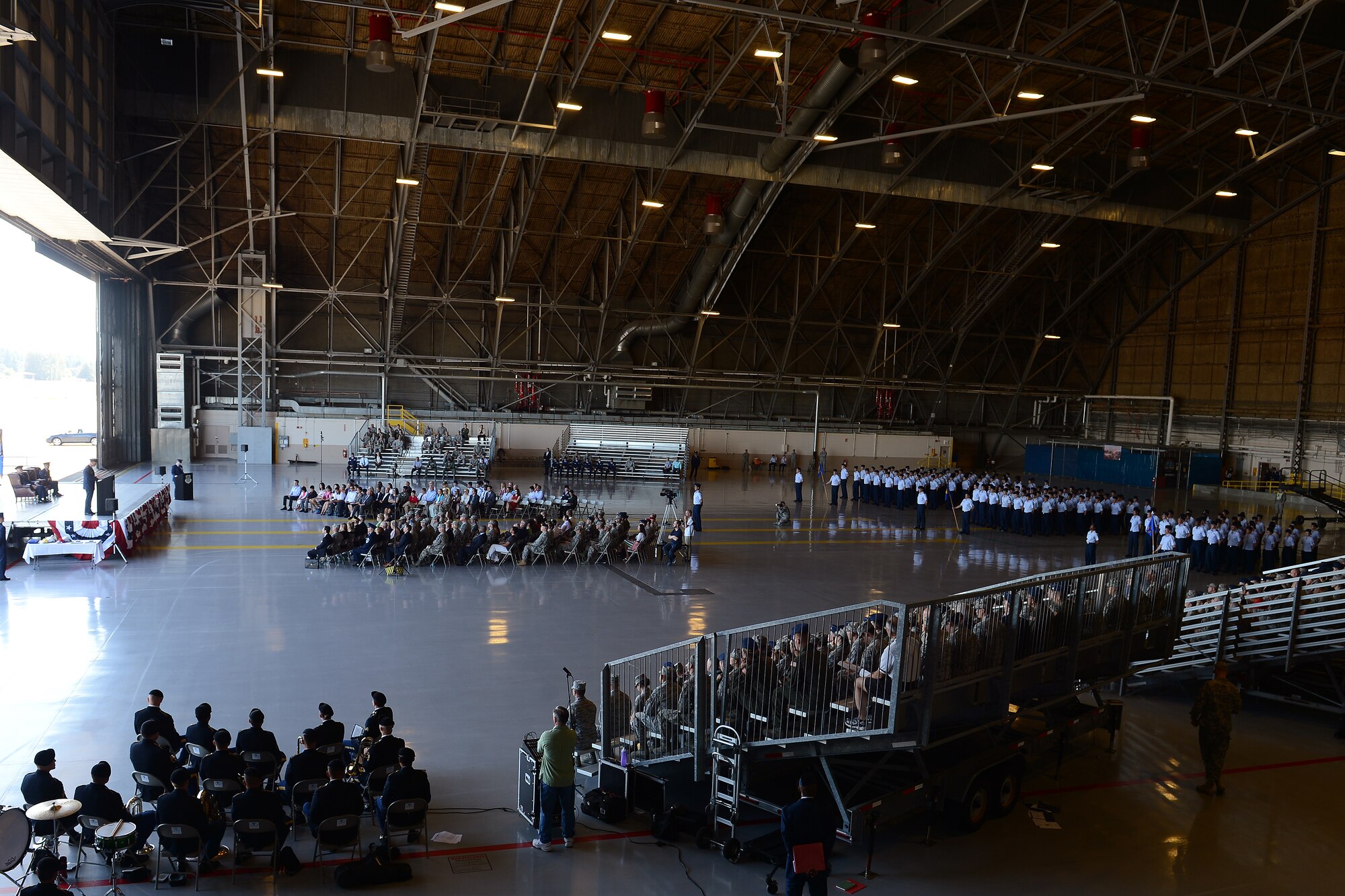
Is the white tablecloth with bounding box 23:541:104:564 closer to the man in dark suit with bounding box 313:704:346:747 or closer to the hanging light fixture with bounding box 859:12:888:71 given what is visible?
the man in dark suit with bounding box 313:704:346:747

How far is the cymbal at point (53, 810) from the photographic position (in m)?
6.70

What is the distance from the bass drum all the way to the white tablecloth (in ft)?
45.8

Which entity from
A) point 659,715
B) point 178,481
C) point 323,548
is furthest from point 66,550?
point 659,715

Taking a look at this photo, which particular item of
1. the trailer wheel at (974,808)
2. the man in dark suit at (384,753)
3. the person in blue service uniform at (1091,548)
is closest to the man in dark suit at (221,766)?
the man in dark suit at (384,753)

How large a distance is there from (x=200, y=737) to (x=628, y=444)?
35739 mm

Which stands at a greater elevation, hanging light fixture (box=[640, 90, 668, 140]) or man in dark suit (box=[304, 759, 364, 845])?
hanging light fixture (box=[640, 90, 668, 140])

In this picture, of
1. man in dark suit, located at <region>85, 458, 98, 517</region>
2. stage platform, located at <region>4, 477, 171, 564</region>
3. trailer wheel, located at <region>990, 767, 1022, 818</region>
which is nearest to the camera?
trailer wheel, located at <region>990, 767, 1022, 818</region>

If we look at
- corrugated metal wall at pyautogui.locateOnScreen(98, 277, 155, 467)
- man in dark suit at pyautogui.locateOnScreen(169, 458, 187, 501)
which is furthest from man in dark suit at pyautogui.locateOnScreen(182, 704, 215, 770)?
corrugated metal wall at pyautogui.locateOnScreen(98, 277, 155, 467)

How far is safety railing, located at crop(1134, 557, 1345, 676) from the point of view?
1198 cm

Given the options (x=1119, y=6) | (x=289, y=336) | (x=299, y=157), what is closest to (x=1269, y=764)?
(x=1119, y=6)

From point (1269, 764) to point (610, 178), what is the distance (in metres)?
31.2

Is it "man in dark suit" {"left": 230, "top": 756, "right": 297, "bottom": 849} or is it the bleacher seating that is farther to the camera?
the bleacher seating

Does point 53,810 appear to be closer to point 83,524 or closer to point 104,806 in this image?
point 104,806

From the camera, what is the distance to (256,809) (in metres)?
7.07
